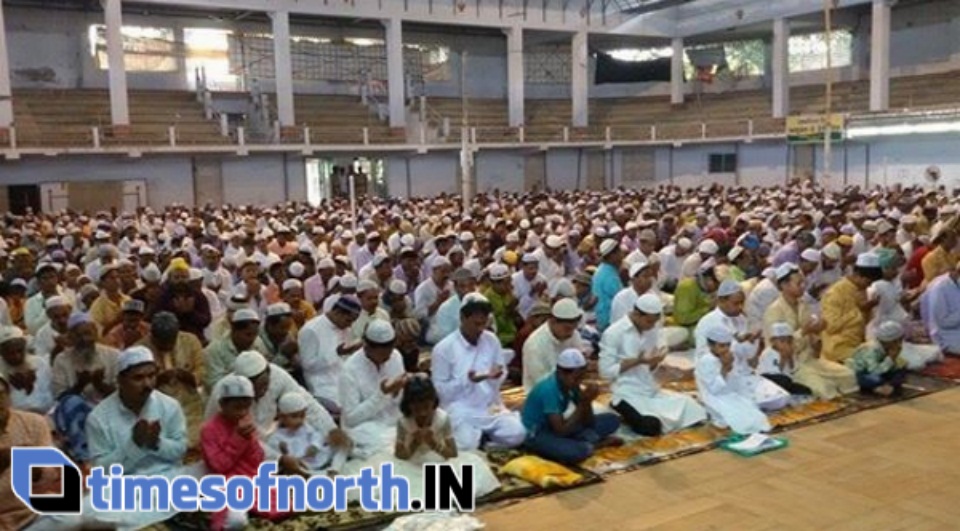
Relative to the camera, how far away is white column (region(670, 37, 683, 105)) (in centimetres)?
3120

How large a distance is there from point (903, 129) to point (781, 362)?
19135 mm

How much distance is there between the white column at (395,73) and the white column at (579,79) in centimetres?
659

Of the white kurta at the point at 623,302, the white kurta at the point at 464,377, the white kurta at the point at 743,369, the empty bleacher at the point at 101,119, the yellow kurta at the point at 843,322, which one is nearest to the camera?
the white kurta at the point at 464,377

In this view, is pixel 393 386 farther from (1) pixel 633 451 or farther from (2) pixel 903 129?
(2) pixel 903 129

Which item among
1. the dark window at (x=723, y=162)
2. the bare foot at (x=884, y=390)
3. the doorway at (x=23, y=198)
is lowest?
the bare foot at (x=884, y=390)

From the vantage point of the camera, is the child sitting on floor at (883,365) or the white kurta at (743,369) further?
the child sitting on floor at (883,365)

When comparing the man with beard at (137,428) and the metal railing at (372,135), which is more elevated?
the metal railing at (372,135)

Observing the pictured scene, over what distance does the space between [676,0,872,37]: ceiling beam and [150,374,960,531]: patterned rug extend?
71.6ft

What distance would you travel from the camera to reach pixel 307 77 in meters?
28.7

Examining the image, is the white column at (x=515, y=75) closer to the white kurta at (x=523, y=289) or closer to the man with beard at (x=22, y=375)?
the white kurta at (x=523, y=289)

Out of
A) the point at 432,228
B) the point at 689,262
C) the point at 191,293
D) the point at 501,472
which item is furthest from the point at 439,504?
the point at 432,228

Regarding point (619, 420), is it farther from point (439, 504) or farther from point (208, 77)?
point (208, 77)

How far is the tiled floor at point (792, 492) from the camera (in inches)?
179

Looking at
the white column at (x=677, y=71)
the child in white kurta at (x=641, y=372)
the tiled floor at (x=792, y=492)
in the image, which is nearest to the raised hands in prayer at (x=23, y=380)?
the tiled floor at (x=792, y=492)
